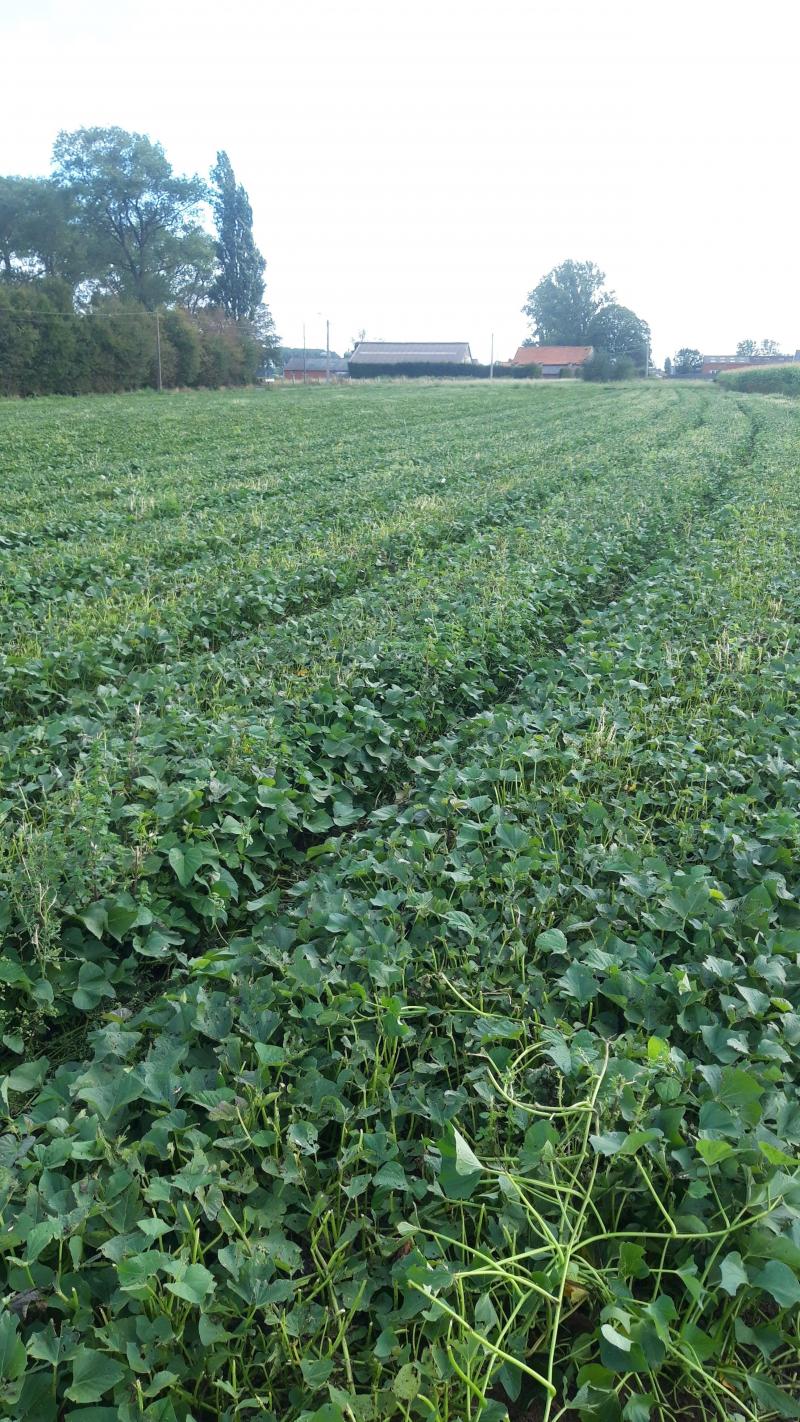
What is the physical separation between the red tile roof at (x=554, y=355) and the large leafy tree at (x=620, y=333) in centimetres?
585

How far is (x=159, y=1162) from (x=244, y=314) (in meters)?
74.2

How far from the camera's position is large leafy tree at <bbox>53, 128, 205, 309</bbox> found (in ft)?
203

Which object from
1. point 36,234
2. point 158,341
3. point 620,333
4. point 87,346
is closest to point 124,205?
point 36,234

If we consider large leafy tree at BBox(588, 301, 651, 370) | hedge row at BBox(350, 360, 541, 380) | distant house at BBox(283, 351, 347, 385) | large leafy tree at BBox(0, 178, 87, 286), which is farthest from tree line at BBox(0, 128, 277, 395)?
large leafy tree at BBox(588, 301, 651, 370)

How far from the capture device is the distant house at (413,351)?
269 ft

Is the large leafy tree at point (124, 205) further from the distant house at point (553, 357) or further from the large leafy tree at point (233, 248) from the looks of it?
the distant house at point (553, 357)

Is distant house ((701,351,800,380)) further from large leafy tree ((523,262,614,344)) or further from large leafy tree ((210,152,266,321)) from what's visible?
large leafy tree ((210,152,266,321))

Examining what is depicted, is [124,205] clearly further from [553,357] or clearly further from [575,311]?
[575,311]

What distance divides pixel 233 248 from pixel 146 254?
23.8ft

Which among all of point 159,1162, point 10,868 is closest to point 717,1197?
point 159,1162

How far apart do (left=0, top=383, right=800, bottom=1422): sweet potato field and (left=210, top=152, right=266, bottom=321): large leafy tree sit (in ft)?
229

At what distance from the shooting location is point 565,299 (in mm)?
107375

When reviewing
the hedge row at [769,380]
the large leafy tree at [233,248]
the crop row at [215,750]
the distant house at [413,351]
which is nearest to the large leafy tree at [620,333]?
the distant house at [413,351]

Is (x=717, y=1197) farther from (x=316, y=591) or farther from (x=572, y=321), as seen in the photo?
(x=572, y=321)
